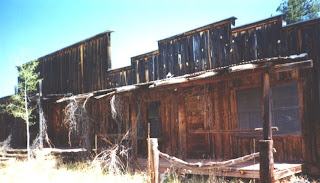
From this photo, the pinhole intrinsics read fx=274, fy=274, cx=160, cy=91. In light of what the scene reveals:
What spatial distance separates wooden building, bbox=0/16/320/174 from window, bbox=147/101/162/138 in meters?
0.04

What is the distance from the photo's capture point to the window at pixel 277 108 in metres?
8.17

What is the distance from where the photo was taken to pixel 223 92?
31.3ft

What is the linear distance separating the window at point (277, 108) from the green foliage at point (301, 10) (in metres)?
19.2

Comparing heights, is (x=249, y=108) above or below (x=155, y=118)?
above

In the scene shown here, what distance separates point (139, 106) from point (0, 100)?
1085 centimetres

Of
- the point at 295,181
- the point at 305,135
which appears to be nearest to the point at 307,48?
the point at 305,135

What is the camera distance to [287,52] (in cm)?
815

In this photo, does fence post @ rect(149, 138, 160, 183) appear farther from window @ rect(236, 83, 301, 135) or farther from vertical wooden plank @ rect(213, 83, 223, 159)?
window @ rect(236, 83, 301, 135)

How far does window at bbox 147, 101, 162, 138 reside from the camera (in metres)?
11.6

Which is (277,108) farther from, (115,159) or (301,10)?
(301,10)

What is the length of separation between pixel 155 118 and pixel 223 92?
3.45 metres

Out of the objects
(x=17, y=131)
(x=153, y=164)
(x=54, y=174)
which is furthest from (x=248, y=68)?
(x=17, y=131)

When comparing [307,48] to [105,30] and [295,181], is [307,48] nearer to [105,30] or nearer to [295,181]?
[295,181]

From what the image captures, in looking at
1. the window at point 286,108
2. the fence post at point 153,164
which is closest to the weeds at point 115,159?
the fence post at point 153,164
